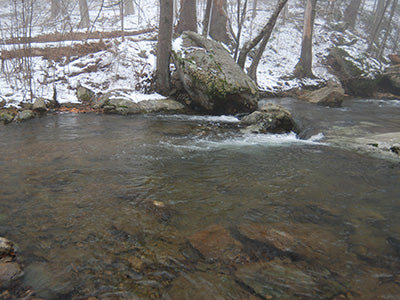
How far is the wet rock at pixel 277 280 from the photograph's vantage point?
212 cm

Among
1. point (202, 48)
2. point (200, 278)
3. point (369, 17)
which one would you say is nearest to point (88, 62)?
point (202, 48)

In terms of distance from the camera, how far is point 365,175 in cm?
458

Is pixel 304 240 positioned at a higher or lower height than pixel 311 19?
lower

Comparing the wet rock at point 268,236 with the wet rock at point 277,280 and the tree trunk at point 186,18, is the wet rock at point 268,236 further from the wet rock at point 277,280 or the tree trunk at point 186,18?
the tree trunk at point 186,18

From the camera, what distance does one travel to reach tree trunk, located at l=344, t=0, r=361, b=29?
79.5 feet

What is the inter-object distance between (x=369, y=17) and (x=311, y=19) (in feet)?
55.8

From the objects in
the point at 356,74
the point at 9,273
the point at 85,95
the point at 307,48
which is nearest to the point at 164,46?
the point at 85,95

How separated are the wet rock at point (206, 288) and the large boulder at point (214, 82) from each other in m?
7.32

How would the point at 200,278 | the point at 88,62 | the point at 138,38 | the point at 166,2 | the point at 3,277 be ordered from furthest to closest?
1. the point at 138,38
2. the point at 88,62
3. the point at 166,2
4. the point at 200,278
5. the point at 3,277

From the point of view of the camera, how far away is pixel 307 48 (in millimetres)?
16953

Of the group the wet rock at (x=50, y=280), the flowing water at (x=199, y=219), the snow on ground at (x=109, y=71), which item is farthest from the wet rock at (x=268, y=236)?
the snow on ground at (x=109, y=71)

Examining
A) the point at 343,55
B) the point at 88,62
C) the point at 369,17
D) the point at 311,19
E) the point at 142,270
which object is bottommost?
the point at 142,270

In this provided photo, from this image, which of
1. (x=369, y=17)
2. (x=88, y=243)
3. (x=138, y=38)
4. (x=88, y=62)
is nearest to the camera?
(x=88, y=243)

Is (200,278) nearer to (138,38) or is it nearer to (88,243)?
(88,243)
